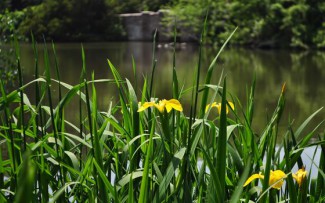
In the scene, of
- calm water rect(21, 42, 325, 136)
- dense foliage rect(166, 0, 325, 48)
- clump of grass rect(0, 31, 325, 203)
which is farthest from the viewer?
dense foliage rect(166, 0, 325, 48)

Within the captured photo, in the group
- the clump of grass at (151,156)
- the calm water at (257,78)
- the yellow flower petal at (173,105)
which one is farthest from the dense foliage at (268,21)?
the yellow flower petal at (173,105)

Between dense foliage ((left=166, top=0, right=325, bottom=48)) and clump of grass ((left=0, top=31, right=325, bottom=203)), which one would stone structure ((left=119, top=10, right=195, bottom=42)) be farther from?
clump of grass ((left=0, top=31, right=325, bottom=203))

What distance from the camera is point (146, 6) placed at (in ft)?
64.6

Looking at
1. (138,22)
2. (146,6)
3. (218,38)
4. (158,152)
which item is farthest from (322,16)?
(158,152)

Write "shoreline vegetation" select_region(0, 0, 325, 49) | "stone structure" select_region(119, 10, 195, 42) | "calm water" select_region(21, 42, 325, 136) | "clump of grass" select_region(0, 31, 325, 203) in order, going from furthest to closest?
1. "stone structure" select_region(119, 10, 195, 42)
2. "shoreline vegetation" select_region(0, 0, 325, 49)
3. "calm water" select_region(21, 42, 325, 136)
4. "clump of grass" select_region(0, 31, 325, 203)

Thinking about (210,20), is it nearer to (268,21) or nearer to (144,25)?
(268,21)

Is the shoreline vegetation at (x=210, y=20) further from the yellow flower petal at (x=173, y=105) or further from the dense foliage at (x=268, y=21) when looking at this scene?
the yellow flower petal at (x=173, y=105)

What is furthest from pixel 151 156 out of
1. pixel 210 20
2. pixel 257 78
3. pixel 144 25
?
pixel 144 25

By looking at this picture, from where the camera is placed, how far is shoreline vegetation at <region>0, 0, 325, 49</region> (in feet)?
43.9

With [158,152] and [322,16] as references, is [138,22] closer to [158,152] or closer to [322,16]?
[322,16]

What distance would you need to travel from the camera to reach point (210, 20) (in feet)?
50.1

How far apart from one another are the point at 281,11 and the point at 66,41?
6.21 m

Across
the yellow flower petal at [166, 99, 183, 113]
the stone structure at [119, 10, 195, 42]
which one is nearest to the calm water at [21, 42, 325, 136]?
the yellow flower petal at [166, 99, 183, 113]

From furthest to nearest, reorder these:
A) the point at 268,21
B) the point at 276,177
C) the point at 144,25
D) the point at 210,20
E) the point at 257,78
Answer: the point at 144,25 < the point at 210,20 < the point at 268,21 < the point at 257,78 < the point at 276,177
